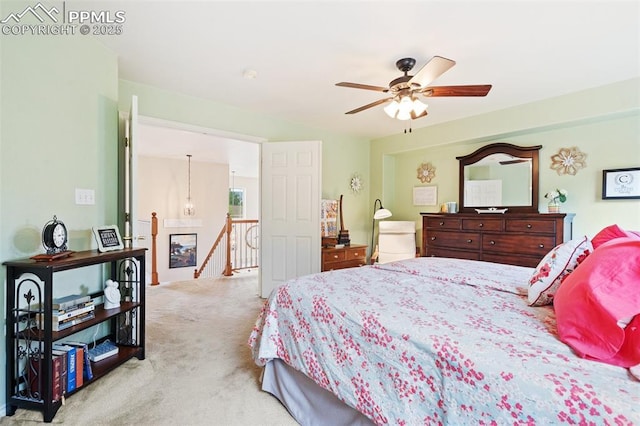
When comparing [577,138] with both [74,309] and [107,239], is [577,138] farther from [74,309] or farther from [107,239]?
[74,309]

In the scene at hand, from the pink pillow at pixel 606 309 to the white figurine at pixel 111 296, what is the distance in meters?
2.65

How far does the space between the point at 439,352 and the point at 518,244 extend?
9.90ft

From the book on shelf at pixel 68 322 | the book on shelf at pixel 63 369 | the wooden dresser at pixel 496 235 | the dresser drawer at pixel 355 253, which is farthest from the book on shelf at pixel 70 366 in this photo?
the wooden dresser at pixel 496 235

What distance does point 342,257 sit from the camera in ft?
14.7

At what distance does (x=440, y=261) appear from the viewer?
107 inches

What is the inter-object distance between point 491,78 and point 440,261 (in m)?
1.80

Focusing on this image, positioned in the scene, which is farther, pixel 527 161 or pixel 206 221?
pixel 206 221

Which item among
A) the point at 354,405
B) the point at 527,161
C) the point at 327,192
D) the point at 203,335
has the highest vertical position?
the point at 527,161

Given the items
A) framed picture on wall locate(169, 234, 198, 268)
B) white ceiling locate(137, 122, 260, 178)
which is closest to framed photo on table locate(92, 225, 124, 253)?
white ceiling locate(137, 122, 260, 178)

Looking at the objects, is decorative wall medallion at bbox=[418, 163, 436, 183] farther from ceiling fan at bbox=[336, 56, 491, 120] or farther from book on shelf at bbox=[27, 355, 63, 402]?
book on shelf at bbox=[27, 355, 63, 402]

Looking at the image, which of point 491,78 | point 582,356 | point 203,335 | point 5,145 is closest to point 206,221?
point 203,335

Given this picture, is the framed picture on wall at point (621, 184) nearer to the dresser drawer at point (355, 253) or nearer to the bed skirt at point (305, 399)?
the dresser drawer at point (355, 253)

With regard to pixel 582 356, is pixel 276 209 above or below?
above

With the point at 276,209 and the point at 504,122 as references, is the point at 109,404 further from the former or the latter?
the point at 504,122
